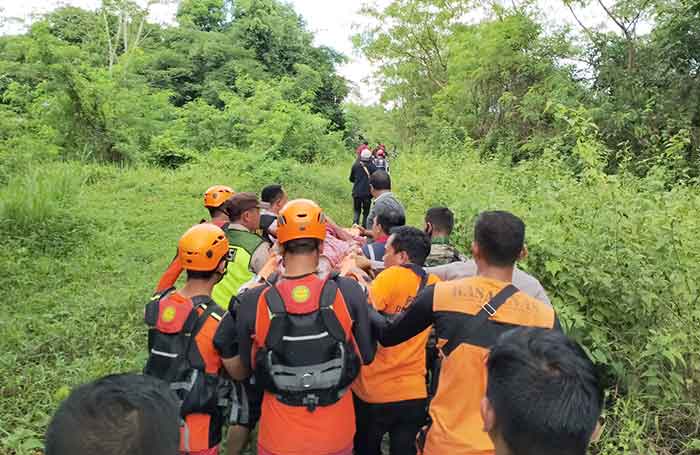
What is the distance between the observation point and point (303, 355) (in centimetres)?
242

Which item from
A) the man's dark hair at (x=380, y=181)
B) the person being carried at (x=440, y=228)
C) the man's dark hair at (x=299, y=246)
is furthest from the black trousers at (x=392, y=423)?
the man's dark hair at (x=380, y=181)

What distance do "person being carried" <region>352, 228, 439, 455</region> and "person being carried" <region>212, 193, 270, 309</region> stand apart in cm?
110

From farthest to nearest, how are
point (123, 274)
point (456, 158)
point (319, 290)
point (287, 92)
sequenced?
point (287, 92)
point (456, 158)
point (123, 274)
point (319, 290)

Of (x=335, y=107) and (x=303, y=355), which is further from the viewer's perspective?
(x=335, y=107)

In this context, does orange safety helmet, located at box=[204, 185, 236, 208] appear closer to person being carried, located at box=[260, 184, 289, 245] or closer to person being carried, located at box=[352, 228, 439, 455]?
person being carried, located at box=[260, 184, 289, 245]

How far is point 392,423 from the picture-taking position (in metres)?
3.09

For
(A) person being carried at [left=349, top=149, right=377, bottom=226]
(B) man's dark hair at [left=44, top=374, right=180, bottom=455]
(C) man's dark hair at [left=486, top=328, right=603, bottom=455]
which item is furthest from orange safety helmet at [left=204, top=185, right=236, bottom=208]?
(A) person being carried at [left=349, top=149, right=377, bottom=226]

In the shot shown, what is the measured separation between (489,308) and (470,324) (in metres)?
0.10

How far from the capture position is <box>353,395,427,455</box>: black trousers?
9.96ft

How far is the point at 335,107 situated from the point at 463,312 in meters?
26.6

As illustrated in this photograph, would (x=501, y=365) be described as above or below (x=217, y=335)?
above

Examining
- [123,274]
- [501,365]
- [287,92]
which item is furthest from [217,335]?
[287,92]

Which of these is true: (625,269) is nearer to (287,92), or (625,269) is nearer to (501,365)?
Answer: (501,365)

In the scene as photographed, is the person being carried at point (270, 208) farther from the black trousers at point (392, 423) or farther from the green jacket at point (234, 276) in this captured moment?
the black trousers at point (392, 423)
